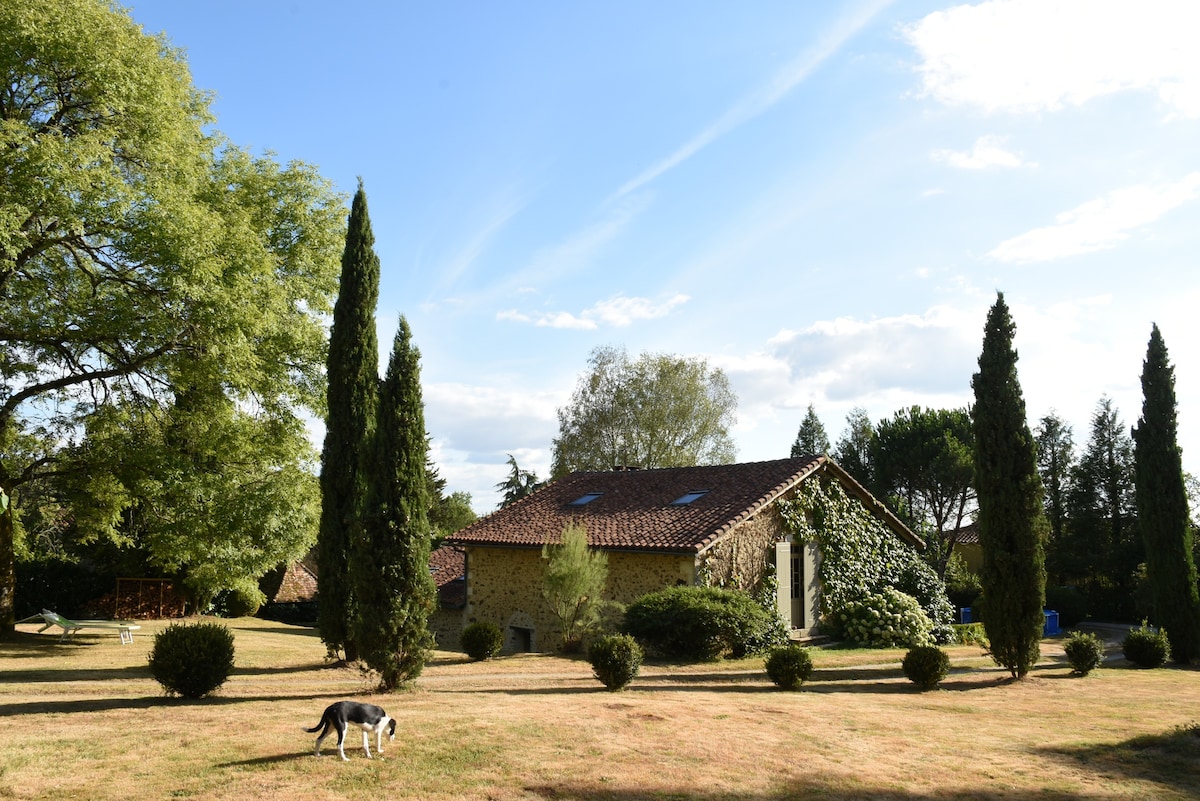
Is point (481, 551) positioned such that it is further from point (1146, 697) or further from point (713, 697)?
point (1146, 697)

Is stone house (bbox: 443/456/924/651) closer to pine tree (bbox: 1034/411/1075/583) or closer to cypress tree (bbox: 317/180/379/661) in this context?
cypress tree (bbox: 317/180/379/661)

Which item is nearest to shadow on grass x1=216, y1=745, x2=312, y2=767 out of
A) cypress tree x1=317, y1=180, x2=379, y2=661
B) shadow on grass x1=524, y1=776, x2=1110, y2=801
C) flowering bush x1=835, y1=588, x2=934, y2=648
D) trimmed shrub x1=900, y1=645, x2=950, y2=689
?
shadow on grass x1=524, y1=776, x2=1110, y2=801

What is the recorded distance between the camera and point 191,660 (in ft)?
36.9

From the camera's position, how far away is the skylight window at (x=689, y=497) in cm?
2338

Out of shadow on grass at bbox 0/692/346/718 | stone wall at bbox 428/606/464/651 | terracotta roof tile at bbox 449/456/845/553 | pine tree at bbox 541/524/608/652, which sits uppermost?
terracotta roof tile at bbox 449/456/845/553

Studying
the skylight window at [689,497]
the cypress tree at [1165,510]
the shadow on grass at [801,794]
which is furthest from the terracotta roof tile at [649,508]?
the shadow on grass at [801,794]

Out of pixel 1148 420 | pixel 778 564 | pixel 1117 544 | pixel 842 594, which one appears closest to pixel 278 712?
pixel 778 564

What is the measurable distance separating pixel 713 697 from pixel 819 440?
51.1m

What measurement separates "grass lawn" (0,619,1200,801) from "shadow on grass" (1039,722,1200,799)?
0.03 metres

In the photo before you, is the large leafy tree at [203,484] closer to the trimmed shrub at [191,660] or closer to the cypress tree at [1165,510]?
the trimmed shrub at [191,660]

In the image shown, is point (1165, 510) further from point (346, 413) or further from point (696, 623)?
point (346, 413)

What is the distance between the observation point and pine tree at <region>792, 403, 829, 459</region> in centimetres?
6122

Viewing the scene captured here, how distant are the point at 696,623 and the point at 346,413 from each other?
8.53 meters

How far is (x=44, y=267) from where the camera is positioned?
1706 centimetres
